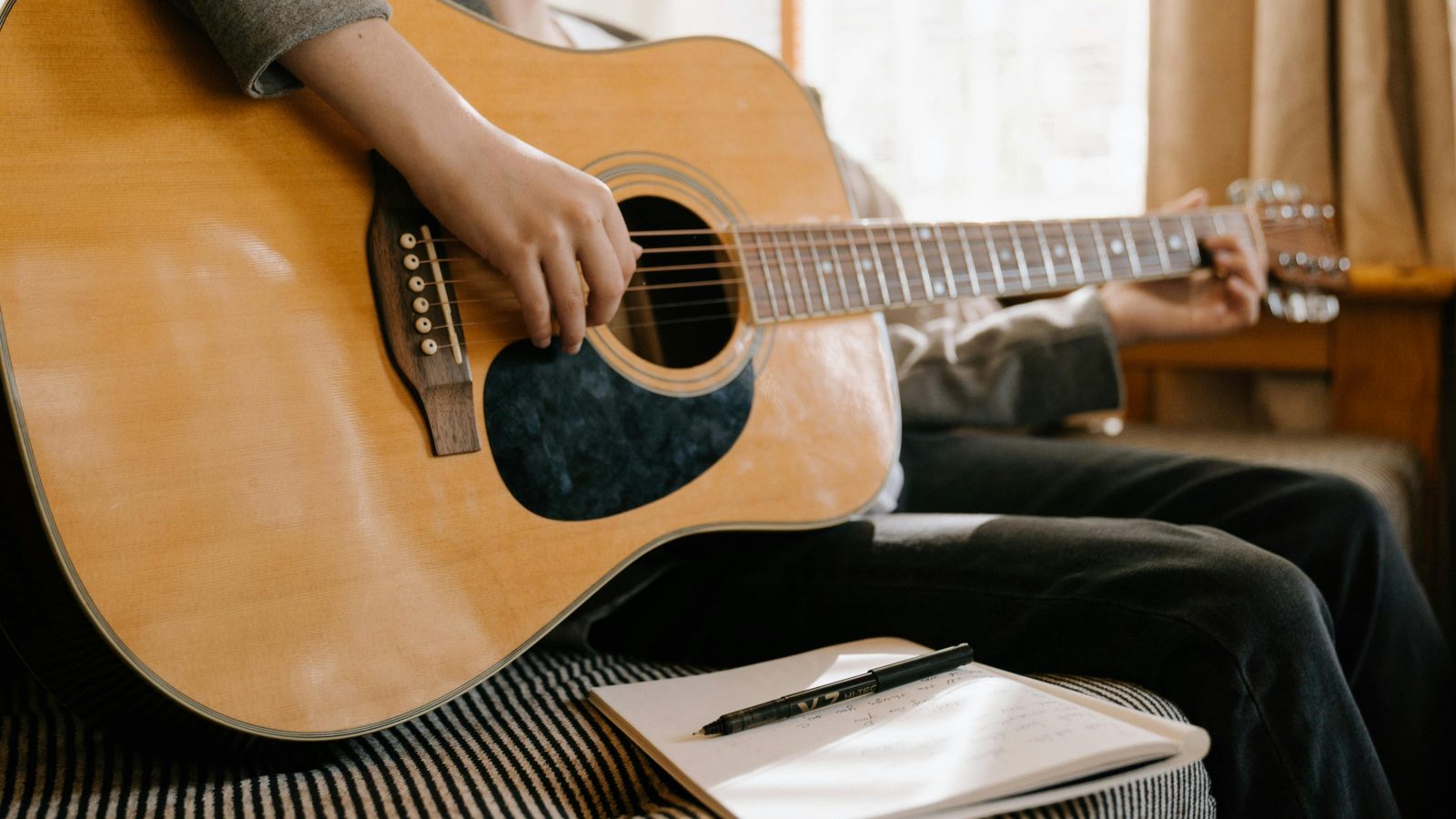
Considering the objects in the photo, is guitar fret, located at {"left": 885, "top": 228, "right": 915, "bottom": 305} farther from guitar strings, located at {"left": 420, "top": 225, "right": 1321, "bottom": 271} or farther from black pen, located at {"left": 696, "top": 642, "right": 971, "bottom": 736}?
black pen, located at {"left": 696, "top": 642, "right": 971, "bottom": 736}

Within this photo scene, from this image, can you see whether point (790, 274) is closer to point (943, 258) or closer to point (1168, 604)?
point (943, 258)

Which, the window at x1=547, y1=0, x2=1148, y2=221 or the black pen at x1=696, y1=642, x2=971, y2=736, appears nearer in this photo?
the black pen at x1=696, y1=642, x2=971, y2=736

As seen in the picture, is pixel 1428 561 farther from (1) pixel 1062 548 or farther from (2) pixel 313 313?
(2) pixel 313 313

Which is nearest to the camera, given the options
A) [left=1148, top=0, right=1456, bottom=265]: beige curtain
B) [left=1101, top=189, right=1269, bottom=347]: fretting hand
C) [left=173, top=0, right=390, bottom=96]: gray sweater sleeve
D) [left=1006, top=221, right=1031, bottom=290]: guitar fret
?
[left=173, top=0, right=390, bottom=96]: gray sweater sleeve

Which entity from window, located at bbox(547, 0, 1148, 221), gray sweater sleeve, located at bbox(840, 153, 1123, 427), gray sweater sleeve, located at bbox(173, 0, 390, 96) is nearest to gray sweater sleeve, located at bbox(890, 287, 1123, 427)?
gray sweater sleeve, located at bbox(840, 153, 1123, 427)

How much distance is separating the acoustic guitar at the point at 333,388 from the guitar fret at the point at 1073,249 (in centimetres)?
38

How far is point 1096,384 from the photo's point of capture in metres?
1.24

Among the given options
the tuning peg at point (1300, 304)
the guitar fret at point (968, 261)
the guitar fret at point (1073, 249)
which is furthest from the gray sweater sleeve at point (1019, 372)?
the tuning peg at point (1300, 304)

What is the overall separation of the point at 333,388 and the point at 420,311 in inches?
3.2

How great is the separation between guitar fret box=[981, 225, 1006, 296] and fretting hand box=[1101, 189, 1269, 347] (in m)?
0.32

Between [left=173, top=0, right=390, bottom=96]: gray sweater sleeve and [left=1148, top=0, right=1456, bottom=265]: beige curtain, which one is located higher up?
[left=173, top=0, right=390, bottom=96]: gray sweater sleeve

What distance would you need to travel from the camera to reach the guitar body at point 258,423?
572mm

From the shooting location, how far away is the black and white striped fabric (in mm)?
561

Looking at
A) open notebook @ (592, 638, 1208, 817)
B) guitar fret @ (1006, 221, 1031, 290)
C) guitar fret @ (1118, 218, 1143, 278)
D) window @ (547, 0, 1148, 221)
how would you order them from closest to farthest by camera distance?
open notebook @ (592, 638, 1208, 817) < guitar fret @ (1006, 221, 1031, 290) < guitar fret @ (1118, 218, 1143, 278) < window @ (547, 0, 1148, 221)
